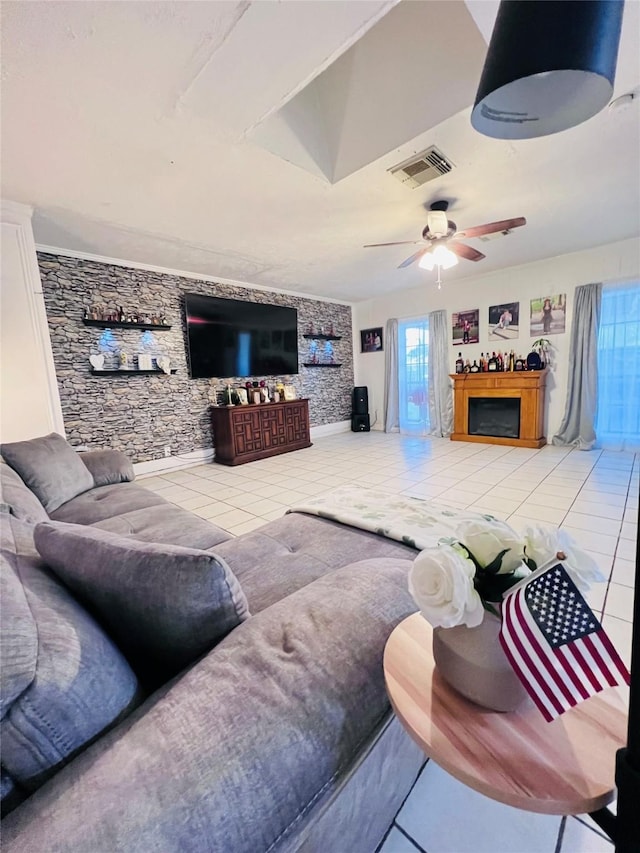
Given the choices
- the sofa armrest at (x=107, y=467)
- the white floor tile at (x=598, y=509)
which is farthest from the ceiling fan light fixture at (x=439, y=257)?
the sofa armrest at (x=107, y=467)

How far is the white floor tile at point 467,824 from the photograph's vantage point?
87cm

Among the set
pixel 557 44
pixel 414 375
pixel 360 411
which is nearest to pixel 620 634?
pixel 557 44

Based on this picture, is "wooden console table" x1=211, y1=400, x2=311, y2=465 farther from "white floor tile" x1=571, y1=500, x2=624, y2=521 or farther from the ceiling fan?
"white floor tile" x1=571, y1=500, x2=624, y2=521

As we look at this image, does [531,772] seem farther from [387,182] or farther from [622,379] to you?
[622,379]

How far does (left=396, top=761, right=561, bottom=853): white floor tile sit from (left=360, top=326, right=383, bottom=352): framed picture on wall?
6.36m

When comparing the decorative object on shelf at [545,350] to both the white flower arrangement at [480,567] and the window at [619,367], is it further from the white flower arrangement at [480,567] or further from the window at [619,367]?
the white flower arrangement at [480,567]

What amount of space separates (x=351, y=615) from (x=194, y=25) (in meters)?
2.24

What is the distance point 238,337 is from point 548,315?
4312 millimetres

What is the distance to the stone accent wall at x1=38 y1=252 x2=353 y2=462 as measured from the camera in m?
3.70

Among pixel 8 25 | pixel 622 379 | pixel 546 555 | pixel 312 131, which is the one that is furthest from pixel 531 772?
pixel 622 379

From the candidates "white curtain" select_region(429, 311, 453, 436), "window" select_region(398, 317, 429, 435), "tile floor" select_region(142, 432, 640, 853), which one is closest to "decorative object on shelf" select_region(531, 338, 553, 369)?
"tile floor" select_region(142, 432, 640, 853)

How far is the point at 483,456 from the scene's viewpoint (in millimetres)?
4527

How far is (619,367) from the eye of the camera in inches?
170

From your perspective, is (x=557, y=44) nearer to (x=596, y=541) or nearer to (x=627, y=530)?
(x=596, y=541)
